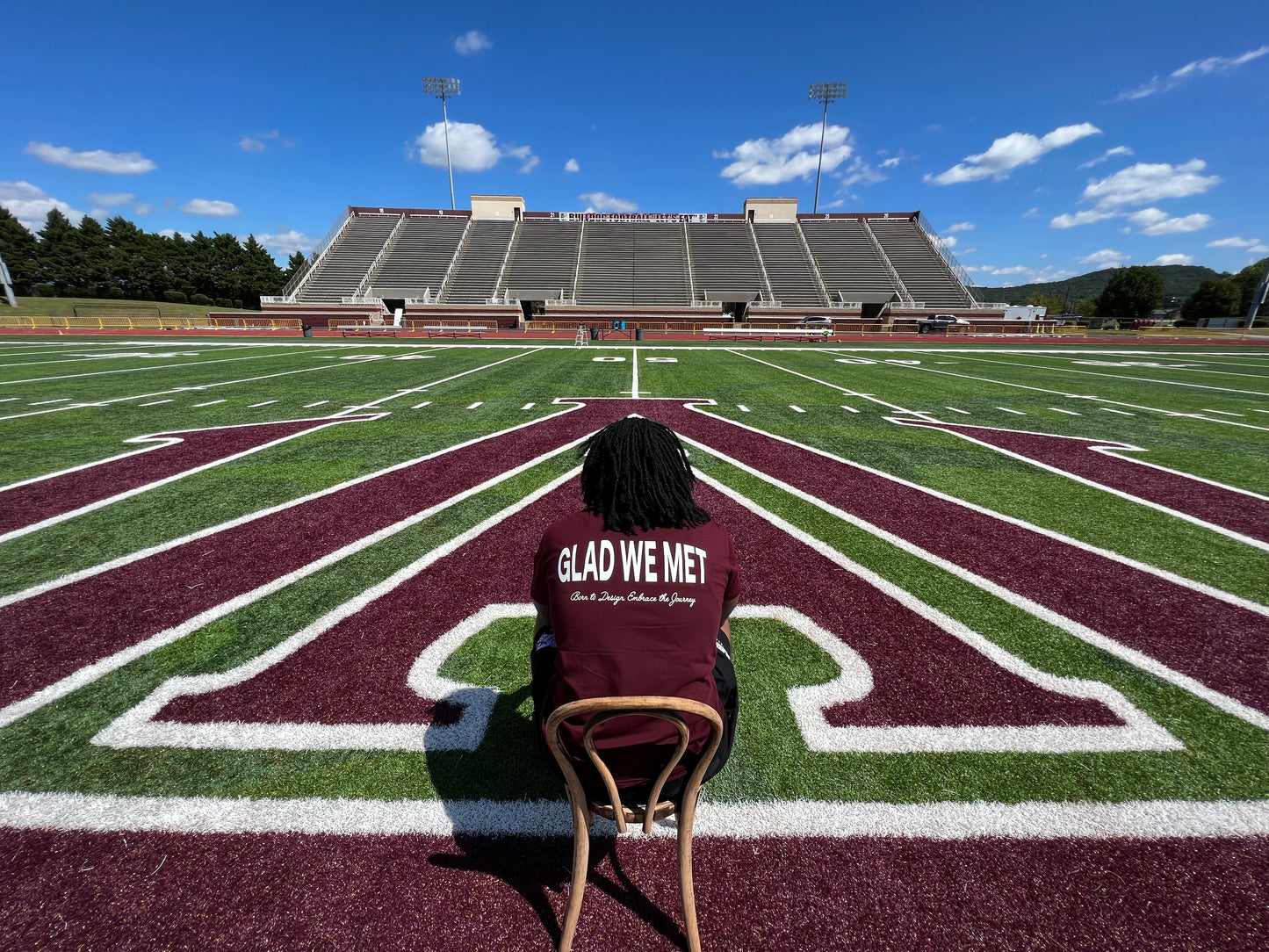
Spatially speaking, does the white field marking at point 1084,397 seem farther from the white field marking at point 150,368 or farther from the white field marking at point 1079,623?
the white field marking at point 150,368

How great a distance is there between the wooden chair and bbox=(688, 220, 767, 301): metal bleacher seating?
178 ft

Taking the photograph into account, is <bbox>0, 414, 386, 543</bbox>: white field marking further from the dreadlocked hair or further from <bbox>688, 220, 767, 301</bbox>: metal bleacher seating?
<bbox>688, 220, 767, 301</bbox>: metal bleacher seating

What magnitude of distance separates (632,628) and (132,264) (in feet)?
324

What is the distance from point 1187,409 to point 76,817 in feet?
58.6

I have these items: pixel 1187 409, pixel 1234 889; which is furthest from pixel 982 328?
pixel 1234 889

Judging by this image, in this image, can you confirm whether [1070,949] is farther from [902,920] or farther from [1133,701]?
[1133,701]

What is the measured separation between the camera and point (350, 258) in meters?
56.7

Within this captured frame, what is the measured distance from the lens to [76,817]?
2256 mm

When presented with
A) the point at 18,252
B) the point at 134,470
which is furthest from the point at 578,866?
the point at 18,252

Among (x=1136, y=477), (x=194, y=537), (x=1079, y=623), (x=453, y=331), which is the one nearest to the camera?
(x=1079, y=623)

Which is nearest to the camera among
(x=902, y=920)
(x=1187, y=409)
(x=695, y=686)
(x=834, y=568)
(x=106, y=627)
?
(x=695, y=686)

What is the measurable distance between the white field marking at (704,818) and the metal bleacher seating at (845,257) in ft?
190

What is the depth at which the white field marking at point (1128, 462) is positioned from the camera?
17.0ft

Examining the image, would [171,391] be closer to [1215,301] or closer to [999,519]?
[999,519]
